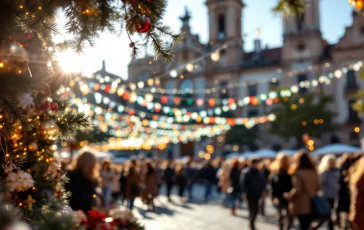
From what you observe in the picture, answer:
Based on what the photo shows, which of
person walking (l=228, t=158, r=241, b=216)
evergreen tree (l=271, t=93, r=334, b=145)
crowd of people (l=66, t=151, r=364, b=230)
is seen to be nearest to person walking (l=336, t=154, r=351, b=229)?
crowd of people (l=66, t=151, r=364, b=230)

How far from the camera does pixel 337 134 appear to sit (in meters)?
36.2

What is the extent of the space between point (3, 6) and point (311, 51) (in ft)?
124

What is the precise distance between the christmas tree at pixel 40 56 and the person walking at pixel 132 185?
9.17m

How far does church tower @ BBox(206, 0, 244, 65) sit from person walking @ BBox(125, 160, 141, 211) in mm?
30050

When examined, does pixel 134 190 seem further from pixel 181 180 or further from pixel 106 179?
pixel 181 180

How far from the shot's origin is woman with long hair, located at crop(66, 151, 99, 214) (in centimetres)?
538

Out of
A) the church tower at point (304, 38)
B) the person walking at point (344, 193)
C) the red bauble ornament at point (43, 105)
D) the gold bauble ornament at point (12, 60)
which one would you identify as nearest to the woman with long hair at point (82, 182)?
the red bauble ornament at point (43, 105)

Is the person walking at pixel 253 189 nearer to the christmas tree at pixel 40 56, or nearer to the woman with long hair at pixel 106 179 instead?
the woman with long hair at pixel 106 179

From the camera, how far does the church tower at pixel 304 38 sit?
37656 mm

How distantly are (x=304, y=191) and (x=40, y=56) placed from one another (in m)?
5.34

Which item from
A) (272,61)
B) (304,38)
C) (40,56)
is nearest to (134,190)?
(40,56)

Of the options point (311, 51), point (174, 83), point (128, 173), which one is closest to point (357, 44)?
point (311, 51)

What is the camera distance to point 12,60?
90.1 inches

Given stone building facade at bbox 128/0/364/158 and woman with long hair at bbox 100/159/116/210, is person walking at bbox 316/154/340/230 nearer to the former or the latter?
woman with long hair at bbox 100/159/116/210
